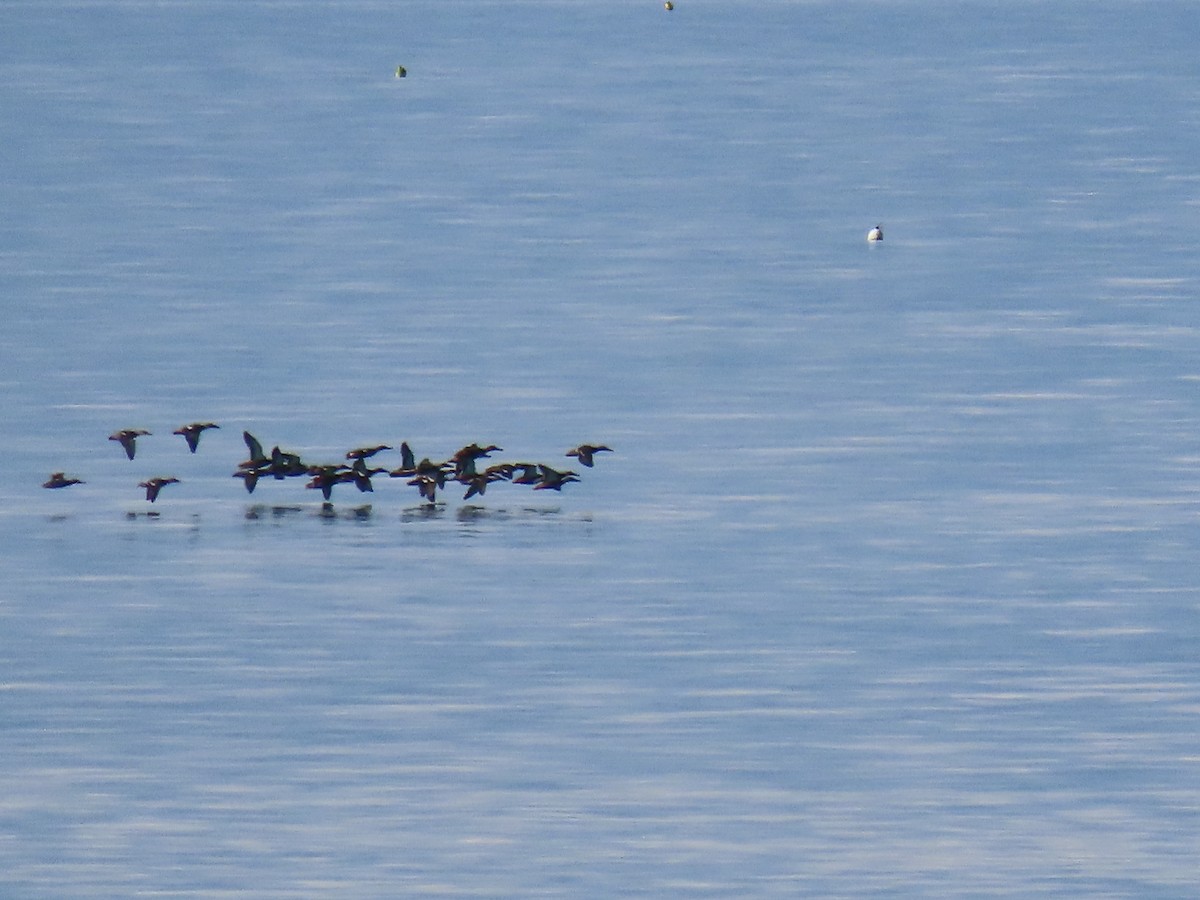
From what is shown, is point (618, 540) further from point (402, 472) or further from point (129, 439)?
point (129, 439)

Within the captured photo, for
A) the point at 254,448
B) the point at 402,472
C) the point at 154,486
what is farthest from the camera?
the point at 254,448

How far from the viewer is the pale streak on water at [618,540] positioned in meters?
24.5

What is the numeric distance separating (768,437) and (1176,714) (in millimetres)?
13814

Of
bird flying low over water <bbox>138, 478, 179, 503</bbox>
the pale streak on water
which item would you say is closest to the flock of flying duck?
bird flying low over water <bbox>138, 478, 179, 503</bbox>

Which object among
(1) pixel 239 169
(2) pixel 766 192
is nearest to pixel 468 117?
(1) pixel 239 169

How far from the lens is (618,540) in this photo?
34.7m

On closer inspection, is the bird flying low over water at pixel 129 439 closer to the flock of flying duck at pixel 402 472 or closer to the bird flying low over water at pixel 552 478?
the flock of flying duck at pixel 402 472

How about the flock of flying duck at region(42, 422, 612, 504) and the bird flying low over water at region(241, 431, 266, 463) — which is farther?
the bird flying low over water at region(241, 431, 266, 463)

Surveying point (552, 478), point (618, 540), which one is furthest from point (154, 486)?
point (618, 540)

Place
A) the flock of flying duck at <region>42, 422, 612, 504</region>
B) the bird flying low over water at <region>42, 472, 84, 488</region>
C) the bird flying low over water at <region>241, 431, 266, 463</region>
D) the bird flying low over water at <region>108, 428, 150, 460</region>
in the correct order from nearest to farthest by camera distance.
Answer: the flock of flying duck at <region>42, 422, 612, 504</region>, the bird flying low over water at <region>42, 472, 84, 488</region>, the bird flying low over water at <region>241, 431, 266, 463</region>, the bird flying low over water at <region>108, 428, 150, 460</region>

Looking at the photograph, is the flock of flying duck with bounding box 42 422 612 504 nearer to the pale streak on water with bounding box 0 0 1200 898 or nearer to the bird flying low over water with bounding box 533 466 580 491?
the bird flying low over water with bounding box 533 466 580 491

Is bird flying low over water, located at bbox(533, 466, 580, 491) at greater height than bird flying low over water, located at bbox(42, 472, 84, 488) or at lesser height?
greater

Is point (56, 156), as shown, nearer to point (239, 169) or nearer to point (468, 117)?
point (239, 169)

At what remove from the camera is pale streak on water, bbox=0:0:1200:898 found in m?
24.5
